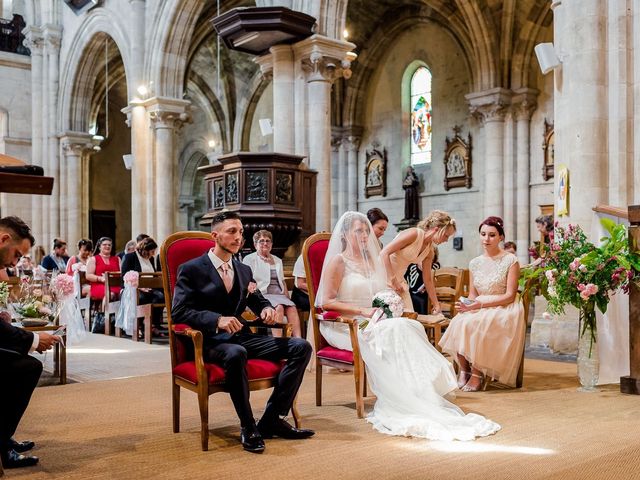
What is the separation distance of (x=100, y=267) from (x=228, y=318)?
727 centimetres

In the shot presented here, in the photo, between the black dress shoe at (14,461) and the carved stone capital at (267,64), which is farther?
the carved stone capital at (267,64)

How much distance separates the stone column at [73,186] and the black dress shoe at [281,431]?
56.4ft

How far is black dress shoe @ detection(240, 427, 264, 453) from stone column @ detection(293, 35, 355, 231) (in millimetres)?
7068

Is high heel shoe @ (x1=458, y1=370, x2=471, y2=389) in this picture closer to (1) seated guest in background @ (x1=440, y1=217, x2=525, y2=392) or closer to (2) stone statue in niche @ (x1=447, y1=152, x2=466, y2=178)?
(1) seated guest in background @ (x1=440, y1=217, x2=525, y2=392)

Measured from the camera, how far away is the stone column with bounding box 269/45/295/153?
11055mm

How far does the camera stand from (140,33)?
15781 mm

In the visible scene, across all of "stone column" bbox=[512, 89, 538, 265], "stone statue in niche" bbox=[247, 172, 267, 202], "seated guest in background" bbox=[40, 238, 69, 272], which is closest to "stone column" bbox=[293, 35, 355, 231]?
"stone statue in niche" bbox=[247, 172, 267, 202]

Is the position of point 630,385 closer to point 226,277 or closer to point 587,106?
point 587,106

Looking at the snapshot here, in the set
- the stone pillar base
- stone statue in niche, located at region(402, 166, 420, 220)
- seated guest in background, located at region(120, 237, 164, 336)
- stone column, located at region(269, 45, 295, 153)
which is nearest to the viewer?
the stone pillar base

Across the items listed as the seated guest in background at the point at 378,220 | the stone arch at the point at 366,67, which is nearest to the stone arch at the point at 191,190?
the stone arch at the point at 366,67

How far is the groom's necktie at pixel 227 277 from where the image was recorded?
13.6 feet

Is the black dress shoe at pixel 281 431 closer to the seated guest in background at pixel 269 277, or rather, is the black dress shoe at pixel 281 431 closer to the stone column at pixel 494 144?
the seated guest in background at pixel 269 277

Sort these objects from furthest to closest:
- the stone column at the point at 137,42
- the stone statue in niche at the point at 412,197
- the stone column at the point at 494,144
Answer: the stone statue in niche at the point at 412,197 < the stone column at the point at 494,144 < the stone column at the point at 137,42

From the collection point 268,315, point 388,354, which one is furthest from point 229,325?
point 388,354
